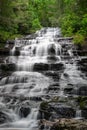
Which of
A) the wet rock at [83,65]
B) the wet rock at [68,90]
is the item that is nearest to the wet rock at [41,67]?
the wet rock at [83,65]

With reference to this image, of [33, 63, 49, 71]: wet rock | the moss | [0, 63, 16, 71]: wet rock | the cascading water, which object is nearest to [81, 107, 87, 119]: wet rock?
the moss

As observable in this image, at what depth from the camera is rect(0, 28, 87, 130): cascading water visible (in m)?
13.5

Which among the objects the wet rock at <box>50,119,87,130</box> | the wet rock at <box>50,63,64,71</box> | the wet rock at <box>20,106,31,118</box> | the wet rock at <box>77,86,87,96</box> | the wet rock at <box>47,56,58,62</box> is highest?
the wet rock at <box>47,56,58,62</box>

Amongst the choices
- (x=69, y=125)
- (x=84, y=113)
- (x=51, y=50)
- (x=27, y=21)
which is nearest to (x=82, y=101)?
(x=84, y=113)

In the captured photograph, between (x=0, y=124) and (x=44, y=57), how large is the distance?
30.3 ft

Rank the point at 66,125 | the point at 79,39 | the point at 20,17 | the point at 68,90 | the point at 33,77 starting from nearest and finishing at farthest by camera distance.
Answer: the point at 66,125
the point at 68,90
the point at 33,77
the point at 79,39
the point at 20,17

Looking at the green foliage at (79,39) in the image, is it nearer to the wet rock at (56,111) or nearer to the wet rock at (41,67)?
the wet rock at (41,67)

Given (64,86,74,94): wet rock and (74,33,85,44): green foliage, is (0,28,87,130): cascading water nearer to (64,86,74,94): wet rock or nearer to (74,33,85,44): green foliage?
(64,86,74,94): wet rock

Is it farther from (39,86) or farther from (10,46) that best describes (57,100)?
(10,46)

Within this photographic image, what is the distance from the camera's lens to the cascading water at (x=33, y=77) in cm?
1347

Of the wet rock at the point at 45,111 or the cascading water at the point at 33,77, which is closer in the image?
the wet rock at the point at 45,111

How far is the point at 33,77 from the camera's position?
18.3 metres

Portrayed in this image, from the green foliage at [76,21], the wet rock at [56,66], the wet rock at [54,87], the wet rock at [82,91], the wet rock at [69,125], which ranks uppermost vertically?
the green foliage at [76,21]

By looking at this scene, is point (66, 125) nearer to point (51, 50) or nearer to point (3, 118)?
point (3, 118)
